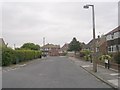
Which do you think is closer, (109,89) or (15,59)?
(109,89)

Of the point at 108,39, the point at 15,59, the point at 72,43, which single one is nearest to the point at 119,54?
the point at 15,59

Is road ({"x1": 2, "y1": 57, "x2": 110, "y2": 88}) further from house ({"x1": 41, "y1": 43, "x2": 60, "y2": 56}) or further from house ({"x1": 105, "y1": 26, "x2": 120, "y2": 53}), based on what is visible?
house ({"x1": 41, "y1": 43, "x2": 60, "y2": 56})

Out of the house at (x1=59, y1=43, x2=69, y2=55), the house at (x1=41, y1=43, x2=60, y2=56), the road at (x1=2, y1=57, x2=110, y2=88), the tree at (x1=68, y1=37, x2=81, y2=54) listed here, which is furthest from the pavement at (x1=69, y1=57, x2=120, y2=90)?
the house at (x1=59, y1=43, x2=69, y2=55)

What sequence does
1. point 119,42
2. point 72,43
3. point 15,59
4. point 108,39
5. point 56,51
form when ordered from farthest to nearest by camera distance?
point 56,51 < point 72,43 < point 108,39 < point 119,42 < point 15,59

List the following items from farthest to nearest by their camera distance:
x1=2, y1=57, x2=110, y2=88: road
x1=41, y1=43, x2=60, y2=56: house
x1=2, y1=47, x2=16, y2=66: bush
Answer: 1. x1=41, y1=43, x2=60, y2=56: house
2. x1=2, y1=47, x2=16, y2=66: bush
3. x1=2, y1=57, x2=110, y2=88: road

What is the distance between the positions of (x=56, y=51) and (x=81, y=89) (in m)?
170

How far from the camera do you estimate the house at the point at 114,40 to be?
187ft

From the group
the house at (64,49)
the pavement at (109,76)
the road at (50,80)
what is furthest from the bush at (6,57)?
the house at (64,49)

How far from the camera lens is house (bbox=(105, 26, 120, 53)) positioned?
5700 cm

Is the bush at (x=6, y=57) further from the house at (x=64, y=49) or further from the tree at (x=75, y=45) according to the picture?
the house at (x=64, y=49)

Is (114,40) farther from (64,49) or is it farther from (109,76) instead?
(64,49)

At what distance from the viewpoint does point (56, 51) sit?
184m

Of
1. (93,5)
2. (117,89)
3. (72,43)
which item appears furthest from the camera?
(72,43)

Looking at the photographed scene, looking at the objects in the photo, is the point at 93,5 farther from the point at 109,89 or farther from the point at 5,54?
the point at 5,54
